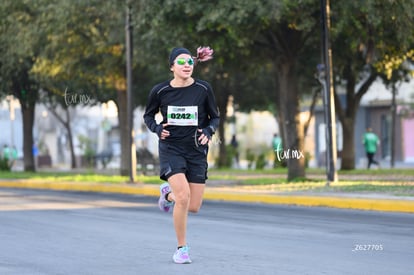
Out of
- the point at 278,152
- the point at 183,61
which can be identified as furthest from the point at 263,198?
the point at 278,152

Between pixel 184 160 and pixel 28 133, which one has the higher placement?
pixel 28 133

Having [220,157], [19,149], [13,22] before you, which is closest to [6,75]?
[13,22]

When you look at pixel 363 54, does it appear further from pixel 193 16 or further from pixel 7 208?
pixel 7 208

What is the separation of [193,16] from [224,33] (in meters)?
1.02

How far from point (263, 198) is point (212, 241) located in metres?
8.99

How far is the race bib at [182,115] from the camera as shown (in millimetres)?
8922

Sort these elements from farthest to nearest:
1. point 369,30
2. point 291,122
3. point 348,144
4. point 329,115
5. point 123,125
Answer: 1. point 348,144
2. point 123,125
3. point 291,122
4. point 369,30
5. point 329,115

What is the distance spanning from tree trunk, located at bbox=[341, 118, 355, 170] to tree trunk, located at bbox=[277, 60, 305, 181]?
9254mm

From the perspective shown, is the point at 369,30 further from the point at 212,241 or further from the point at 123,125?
the point at 212,241

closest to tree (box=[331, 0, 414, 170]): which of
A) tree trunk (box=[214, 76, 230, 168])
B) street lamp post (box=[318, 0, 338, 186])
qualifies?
street lamp post (box=[318, 0, 338, 186])

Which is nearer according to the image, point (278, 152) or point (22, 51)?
point (22, 51)

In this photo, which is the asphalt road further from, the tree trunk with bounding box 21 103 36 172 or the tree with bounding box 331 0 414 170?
the tree trunk with bounding box 21 103 36 172

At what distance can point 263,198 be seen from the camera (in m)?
20.3

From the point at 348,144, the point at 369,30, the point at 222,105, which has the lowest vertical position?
the point at 348,144
